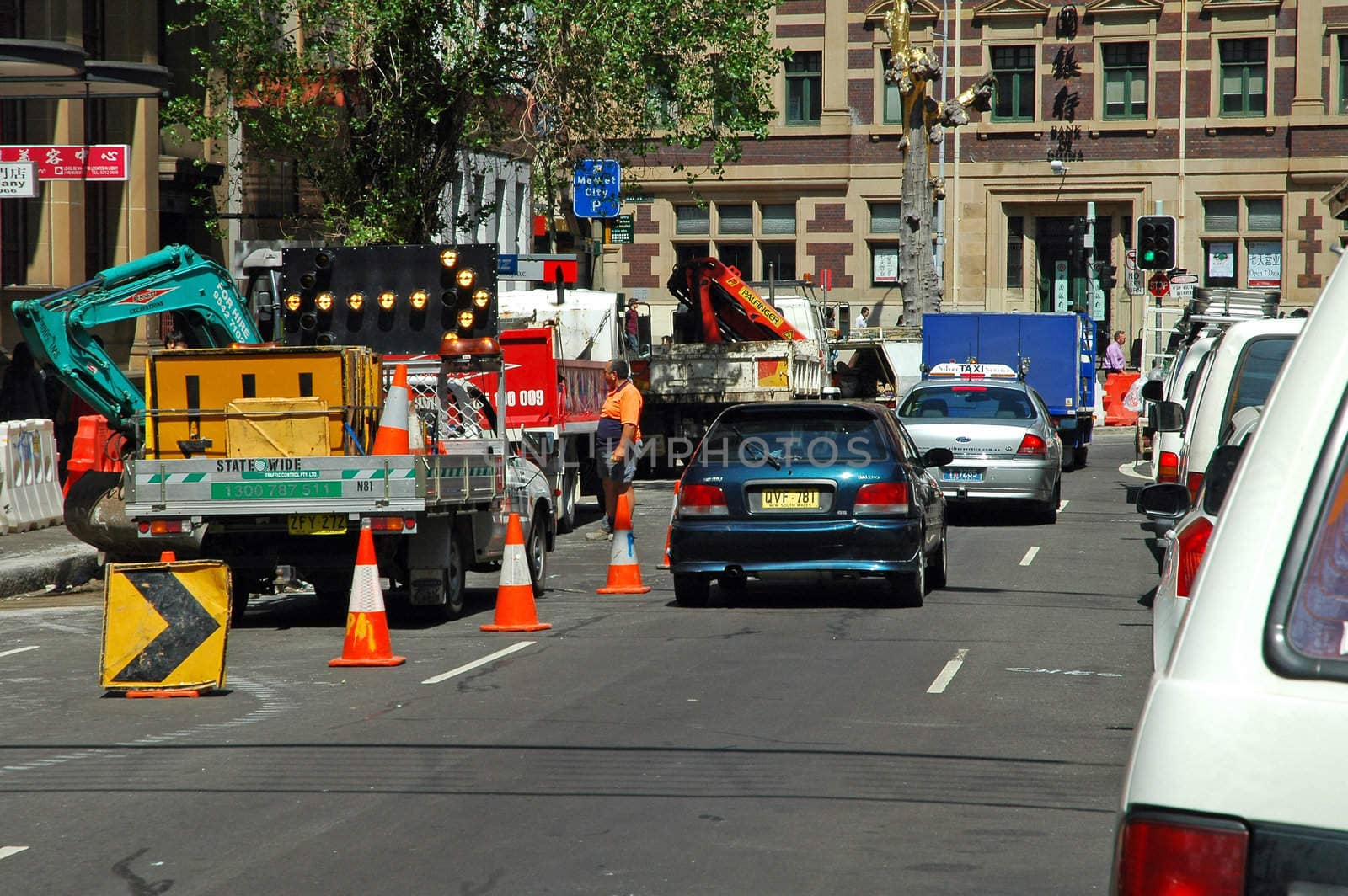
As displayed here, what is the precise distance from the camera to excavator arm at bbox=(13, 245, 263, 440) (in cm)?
1526

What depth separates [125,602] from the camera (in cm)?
1014

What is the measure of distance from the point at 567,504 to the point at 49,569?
23.4 ft

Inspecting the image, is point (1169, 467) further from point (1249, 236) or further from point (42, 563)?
point (1249, 236)

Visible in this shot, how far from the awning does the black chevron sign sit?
423 inches

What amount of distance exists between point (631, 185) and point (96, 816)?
22794mm

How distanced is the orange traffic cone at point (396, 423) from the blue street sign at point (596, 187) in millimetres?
12408

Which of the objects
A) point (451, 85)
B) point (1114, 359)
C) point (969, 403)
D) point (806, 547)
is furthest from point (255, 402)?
point (1114, 359)

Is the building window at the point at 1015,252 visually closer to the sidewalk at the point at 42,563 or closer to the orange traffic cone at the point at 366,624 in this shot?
the sidewalk at the point at 42,563

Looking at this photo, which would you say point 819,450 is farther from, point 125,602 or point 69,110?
point 69,110

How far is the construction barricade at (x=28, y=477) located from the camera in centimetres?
1931

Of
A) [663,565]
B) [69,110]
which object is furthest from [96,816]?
[69,110]

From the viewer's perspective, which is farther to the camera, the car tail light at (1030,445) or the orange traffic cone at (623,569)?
the car tail light at (1030,445)

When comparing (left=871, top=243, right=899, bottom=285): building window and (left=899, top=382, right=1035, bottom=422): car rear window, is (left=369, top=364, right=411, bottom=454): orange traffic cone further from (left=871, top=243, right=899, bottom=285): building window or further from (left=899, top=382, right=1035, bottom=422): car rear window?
(left=871, top=243, right=899, bottom=285): building window

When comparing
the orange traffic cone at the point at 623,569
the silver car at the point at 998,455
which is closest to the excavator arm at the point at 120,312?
the orange traffic cone at the point at 623,569
